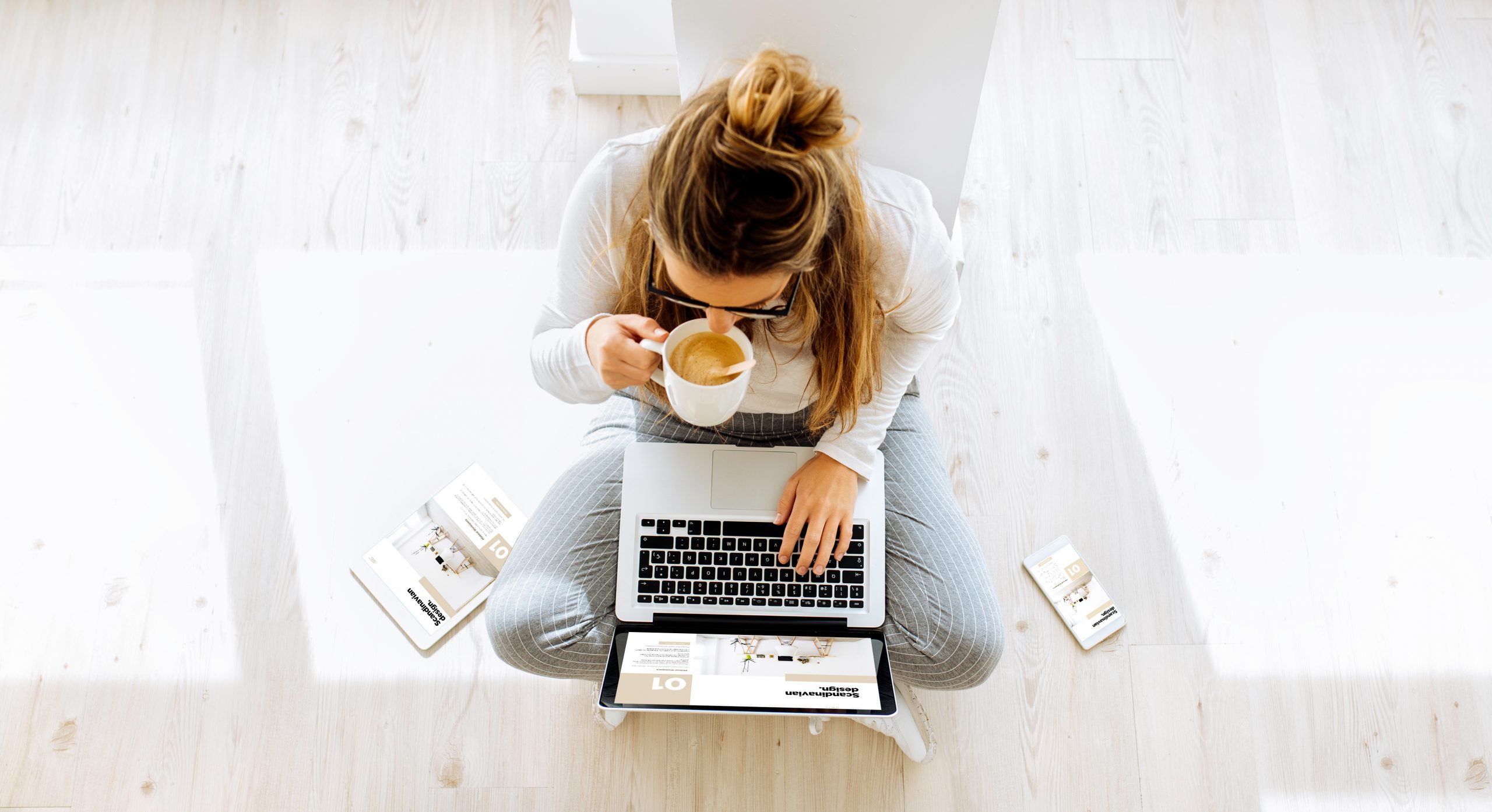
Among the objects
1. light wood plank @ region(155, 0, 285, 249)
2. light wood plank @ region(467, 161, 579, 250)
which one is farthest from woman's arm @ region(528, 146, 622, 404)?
light wood plank @ region(155, 0, 285, 249)

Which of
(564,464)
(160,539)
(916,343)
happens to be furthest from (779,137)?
(160,539)

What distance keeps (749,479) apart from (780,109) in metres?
0.59

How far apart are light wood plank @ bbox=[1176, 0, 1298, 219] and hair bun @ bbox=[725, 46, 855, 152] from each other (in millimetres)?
1318

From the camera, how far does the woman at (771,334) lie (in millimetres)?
860

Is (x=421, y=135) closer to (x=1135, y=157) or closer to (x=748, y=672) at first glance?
(x=748, y=672)

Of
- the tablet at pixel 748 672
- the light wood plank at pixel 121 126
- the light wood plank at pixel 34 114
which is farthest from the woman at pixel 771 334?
the light wood plank at pixel 34 114

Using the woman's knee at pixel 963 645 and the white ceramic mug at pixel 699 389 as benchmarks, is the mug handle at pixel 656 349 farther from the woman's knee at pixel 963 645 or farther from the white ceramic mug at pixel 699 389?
the woman's knee at pixel 963 645

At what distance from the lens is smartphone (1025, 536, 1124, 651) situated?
162cm

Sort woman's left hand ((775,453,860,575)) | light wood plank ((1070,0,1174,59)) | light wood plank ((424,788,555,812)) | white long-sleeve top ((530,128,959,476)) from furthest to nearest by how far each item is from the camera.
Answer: light wood plank ((1070,0,1174,59)) → light wood plank ((424,788,555,812)) → woman's left hand ((775,453,860,575)) → white long-sleeve top ((530,128,959,476))

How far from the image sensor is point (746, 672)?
1.17 meters

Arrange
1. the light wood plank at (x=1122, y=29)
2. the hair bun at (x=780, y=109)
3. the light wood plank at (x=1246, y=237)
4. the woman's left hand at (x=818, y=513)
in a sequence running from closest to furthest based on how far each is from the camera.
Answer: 1. the hair bun at (x=780, y=109)
2. the woman's left hand at (x=818, y=513)
3. the light wood plank at (x=1246, y=237)
4. the light wood plank at (x=1122, y=29)

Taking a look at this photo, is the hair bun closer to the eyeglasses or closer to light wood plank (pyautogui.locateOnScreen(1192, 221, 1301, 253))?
the eyeglasses

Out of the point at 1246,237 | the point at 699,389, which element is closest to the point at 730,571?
the point at 699,389

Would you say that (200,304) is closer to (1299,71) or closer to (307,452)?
(307,452)
